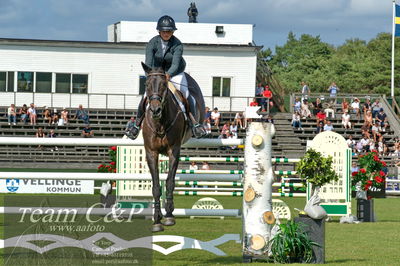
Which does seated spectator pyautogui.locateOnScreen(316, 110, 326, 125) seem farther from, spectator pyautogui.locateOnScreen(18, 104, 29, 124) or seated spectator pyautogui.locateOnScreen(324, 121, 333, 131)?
spectator pyautogui.locateOnScreen(18, 104, 29, 124)

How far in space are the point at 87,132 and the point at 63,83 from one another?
6.47 m

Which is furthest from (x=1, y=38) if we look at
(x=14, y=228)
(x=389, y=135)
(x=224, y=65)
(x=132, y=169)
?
(x=14, y=228)

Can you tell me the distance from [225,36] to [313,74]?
1329 inches

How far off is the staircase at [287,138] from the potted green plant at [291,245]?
3027 cm

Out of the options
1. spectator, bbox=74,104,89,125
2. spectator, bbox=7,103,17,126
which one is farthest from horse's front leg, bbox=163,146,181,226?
spectator, bbox=7,103,17,126

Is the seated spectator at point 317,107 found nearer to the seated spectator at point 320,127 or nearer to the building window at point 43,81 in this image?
the seated spectator at point 320,127

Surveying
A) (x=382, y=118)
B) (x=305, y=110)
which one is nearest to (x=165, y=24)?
(x=382, y=118)

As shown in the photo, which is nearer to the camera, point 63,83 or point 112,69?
Result: point 63,83

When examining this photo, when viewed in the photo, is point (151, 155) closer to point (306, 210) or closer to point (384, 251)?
point (306, 210)

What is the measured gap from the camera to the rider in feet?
34.8

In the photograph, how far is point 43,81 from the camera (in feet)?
160

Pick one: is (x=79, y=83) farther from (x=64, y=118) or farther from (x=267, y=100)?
(x=267, y=100)

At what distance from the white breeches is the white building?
36.4 metres

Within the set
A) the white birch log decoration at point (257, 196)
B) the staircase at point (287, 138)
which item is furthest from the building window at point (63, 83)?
the white birch log decoration at point (257, 196)
